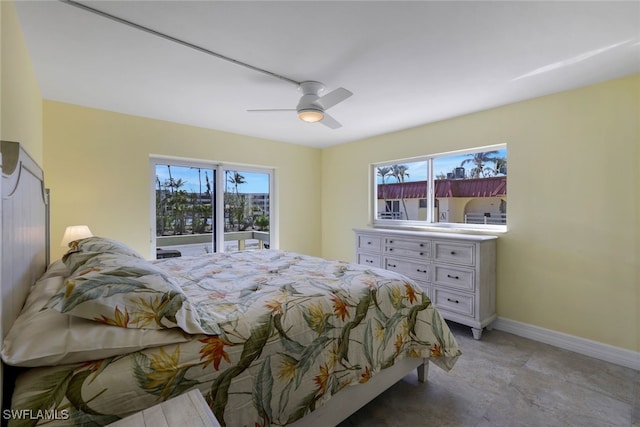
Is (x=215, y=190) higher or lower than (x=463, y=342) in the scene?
higher

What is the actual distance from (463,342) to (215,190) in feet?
11.6

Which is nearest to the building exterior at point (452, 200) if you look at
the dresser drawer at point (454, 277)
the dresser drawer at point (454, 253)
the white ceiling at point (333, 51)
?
the dresser drawer at point (454, 253)

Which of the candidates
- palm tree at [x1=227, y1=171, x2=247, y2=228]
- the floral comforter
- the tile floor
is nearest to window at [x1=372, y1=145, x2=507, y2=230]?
the tile floor

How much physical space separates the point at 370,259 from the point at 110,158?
3263mm

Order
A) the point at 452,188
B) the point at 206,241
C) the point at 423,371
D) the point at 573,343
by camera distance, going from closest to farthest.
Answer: the point at 423,371 < the point at 573,343 < the point at 452,188 < the point at 206,241

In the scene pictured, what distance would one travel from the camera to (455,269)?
2.91 meters

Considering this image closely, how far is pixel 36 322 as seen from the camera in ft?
3.07

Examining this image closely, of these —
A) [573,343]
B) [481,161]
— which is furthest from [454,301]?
[481,161]

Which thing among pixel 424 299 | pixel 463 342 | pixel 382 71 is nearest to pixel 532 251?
pixel 463 342

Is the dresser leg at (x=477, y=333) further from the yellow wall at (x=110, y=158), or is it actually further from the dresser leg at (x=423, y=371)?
the yellow wall at (x=110, y=158)

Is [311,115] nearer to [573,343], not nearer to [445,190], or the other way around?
[445,190]

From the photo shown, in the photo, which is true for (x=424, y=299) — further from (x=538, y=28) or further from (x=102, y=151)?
(x=102, y=151)

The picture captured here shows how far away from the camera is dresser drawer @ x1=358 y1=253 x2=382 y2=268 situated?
3599 mm

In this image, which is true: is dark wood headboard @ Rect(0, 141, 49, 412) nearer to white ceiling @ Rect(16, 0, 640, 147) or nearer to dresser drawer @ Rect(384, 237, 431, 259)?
white ceiling @ Rect(16, 0, 640, 147)
